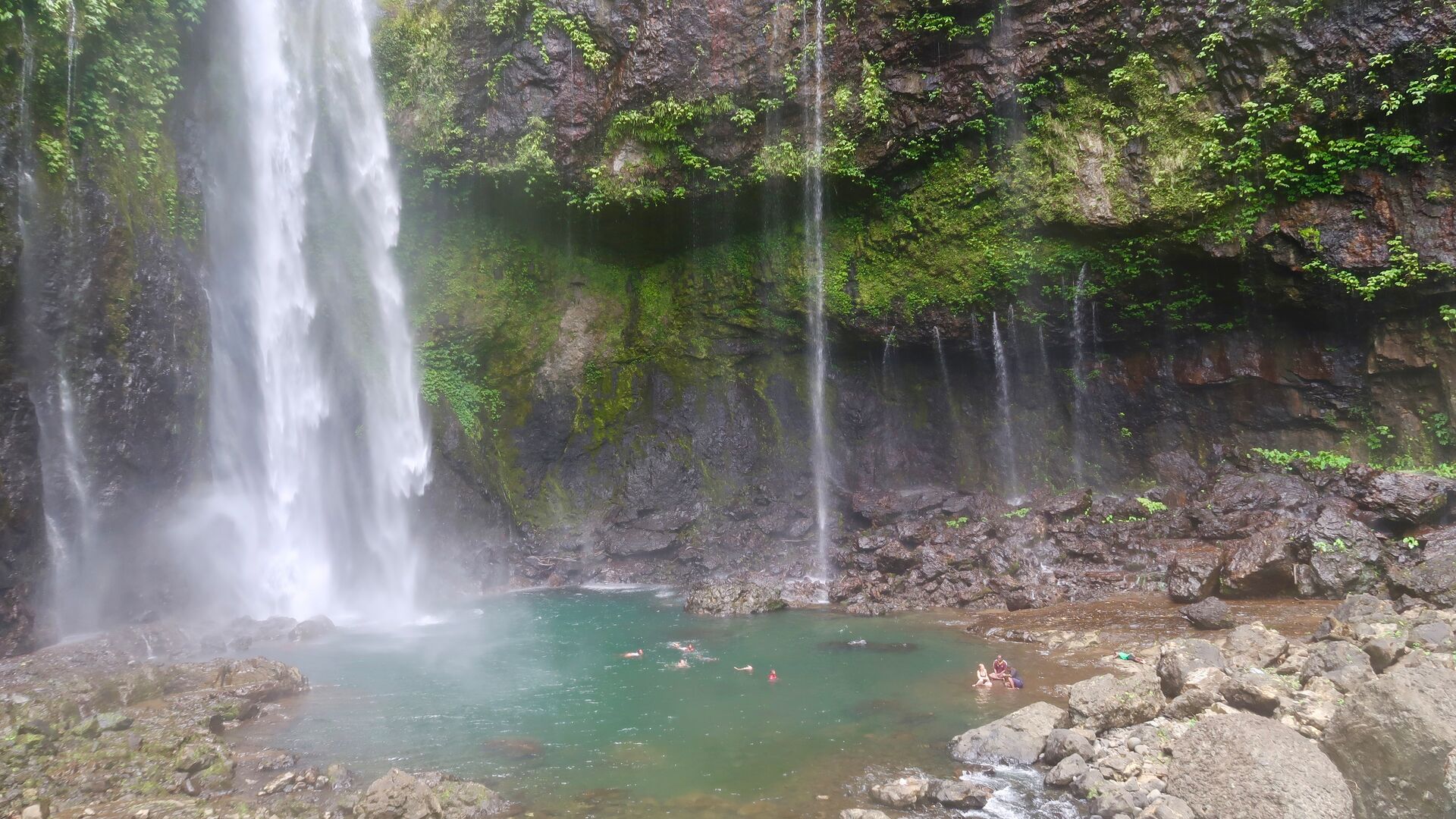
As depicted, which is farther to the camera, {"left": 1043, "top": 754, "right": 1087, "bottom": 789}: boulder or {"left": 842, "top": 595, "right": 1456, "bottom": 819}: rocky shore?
{"left": 1043, "top": 754, "right": 1087, "bottom": 789}: boulder

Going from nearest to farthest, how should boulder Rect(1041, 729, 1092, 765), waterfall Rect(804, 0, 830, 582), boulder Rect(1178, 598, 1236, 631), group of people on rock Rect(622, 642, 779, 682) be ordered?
boulder Rect(1041, 729, 1092, 765) < boulder Rect(1178, 598, 1236, 631) < group of people on rock Rect(622, 642, 779, 682) < waterfall Rect(804, 0, 830, 582)

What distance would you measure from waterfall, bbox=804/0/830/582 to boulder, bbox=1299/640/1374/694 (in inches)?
395

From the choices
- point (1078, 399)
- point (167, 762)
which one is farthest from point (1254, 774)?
point (1078, 399)

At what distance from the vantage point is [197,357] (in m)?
14.2

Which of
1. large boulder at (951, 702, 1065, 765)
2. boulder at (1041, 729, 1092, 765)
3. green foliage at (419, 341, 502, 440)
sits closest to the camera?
boulder at (1041, 729, 1092, 765)

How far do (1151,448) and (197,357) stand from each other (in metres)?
18.5

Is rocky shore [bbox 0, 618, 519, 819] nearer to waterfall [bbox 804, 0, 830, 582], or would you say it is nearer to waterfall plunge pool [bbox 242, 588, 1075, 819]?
waterfall plunge pool [bbox 242, 588, 1075, 819]

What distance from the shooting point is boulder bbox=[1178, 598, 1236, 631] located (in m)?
10.4

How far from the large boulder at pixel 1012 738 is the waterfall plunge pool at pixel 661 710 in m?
0.27

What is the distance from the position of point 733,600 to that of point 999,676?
5.92 metres

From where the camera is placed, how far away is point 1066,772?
6.47m

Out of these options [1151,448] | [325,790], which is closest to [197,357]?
[325,790]

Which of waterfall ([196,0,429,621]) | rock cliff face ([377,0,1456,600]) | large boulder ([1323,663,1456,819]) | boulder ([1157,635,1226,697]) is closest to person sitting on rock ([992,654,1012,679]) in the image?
boulder ([1157,635,1226,697])

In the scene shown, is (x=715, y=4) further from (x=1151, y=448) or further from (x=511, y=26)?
(x=1151, y=448)
